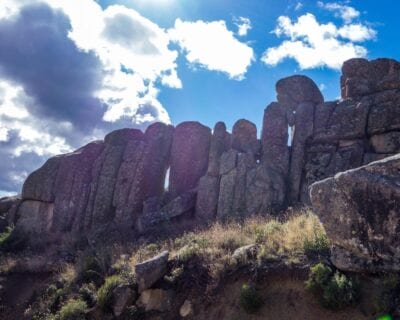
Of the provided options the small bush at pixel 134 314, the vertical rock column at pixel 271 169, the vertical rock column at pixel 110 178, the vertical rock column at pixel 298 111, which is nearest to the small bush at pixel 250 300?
the small bush at pixel 134 314

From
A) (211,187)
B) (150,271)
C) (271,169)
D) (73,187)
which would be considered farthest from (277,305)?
(73,187)

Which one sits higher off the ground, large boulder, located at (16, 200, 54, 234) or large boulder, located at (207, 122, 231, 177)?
large boulder, located at (207, 122, 231, 177)

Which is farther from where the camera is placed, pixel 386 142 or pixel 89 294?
pixel 386 142

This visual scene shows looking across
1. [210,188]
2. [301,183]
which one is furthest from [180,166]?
[301,183]

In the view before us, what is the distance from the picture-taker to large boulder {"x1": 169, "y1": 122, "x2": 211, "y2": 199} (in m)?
27.6

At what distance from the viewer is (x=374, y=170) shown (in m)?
8.84

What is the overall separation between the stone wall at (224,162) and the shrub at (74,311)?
33.6 feet

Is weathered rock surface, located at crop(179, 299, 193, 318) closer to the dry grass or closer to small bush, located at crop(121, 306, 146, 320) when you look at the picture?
the dry grass

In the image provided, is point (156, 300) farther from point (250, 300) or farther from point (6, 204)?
point (6, 204)

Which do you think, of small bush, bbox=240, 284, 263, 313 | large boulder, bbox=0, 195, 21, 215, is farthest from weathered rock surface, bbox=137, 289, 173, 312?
large boulder, bbox=0, 195, 21, 215

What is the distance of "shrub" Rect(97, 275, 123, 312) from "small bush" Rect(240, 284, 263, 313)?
5121 millimetres

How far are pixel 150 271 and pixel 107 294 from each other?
1843mm

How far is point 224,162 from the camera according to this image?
24469 mm

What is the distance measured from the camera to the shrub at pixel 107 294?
484 inches
